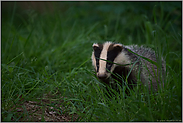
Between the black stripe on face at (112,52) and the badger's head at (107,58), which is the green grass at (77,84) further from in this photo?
the black stripe on face at (112,52)

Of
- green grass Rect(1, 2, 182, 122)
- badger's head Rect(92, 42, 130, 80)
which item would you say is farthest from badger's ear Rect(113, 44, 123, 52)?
green grass Rect(1, 2, 182, 122)

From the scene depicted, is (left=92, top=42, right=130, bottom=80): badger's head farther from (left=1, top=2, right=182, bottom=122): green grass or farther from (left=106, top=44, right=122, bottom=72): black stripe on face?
(left=1, top=2, right=182, bottom=122): green grass

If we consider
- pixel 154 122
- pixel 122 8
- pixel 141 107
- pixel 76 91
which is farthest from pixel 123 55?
pixel 122 8

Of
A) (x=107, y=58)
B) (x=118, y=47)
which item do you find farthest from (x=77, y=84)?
(x=118, y=47)

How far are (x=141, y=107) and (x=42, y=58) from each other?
2.60m

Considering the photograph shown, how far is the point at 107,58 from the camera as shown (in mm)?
2865

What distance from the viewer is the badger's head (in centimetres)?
273

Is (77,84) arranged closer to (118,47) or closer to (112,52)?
(112,52)

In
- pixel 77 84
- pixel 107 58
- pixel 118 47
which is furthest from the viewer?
pixel 77 84

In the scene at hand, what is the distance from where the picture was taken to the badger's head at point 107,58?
273cm

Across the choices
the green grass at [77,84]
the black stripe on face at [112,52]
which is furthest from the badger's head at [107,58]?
the green grass at [77,84]

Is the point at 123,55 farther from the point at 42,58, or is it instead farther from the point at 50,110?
the point at 42,58

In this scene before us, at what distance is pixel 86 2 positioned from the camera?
653 cm

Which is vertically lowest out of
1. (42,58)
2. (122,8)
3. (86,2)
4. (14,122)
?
(14,122)
